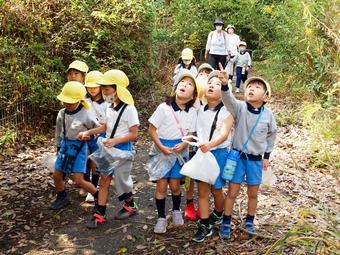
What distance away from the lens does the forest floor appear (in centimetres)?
402

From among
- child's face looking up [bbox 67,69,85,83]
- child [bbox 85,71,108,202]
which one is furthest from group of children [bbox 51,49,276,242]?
child's face looking up [bbox 67,69,85,83]

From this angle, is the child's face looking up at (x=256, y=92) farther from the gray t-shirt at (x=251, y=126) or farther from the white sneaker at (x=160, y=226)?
the white sneaker at (x=160, y=226)

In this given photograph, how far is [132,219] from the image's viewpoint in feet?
15.4

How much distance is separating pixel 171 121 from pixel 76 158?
1263 mm

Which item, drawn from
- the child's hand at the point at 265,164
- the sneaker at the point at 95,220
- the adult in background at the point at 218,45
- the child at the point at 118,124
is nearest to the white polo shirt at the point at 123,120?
the child at the point at 118,124

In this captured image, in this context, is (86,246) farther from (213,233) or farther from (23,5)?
(23,5)

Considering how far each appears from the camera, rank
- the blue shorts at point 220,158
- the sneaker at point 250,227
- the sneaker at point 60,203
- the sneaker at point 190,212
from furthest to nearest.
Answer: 1. the sneaker at point 60,203
2. the sneaker at point 190,212
3. the sneaker at point 250,227
4. the blue shorts at point 220,158

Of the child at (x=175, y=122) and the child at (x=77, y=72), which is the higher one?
the child at (x=77, y=72)

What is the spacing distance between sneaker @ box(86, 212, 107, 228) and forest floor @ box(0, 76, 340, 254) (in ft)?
0.22

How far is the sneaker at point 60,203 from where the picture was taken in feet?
16.2

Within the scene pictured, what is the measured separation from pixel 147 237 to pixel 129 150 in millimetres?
963

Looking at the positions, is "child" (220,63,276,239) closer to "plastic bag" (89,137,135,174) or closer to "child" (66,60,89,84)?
"plastic bag" (89,137,135,174)

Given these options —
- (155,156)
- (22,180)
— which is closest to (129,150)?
(155,156)

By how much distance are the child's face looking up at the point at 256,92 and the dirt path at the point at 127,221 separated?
88cm
